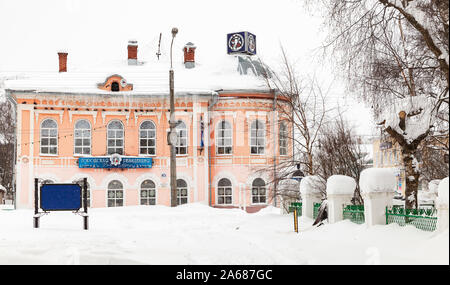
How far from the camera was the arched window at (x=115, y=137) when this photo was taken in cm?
3269

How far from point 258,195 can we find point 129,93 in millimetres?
9585

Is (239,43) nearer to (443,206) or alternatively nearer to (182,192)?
(182,192)

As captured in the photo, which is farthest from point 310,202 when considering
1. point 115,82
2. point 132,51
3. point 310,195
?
point 132,51

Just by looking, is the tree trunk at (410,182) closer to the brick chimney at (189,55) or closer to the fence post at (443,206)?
the fence post at (443,206)

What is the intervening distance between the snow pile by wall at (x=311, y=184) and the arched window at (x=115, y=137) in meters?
15.7

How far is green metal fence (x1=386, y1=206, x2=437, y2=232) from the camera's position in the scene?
11437mm

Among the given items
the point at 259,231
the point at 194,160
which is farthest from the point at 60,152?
the point at 259,231

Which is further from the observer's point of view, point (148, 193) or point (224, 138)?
point (224, 138)

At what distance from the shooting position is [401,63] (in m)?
13.6

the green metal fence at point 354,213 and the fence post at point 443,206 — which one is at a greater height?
the fence post at point 443,206

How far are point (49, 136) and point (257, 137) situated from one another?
472 inches

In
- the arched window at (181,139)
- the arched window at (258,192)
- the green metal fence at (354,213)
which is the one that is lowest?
the arched window at (258,192)

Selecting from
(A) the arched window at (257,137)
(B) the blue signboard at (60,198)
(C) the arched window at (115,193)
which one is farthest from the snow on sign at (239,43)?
(B) the blue signboard at (60,198)
